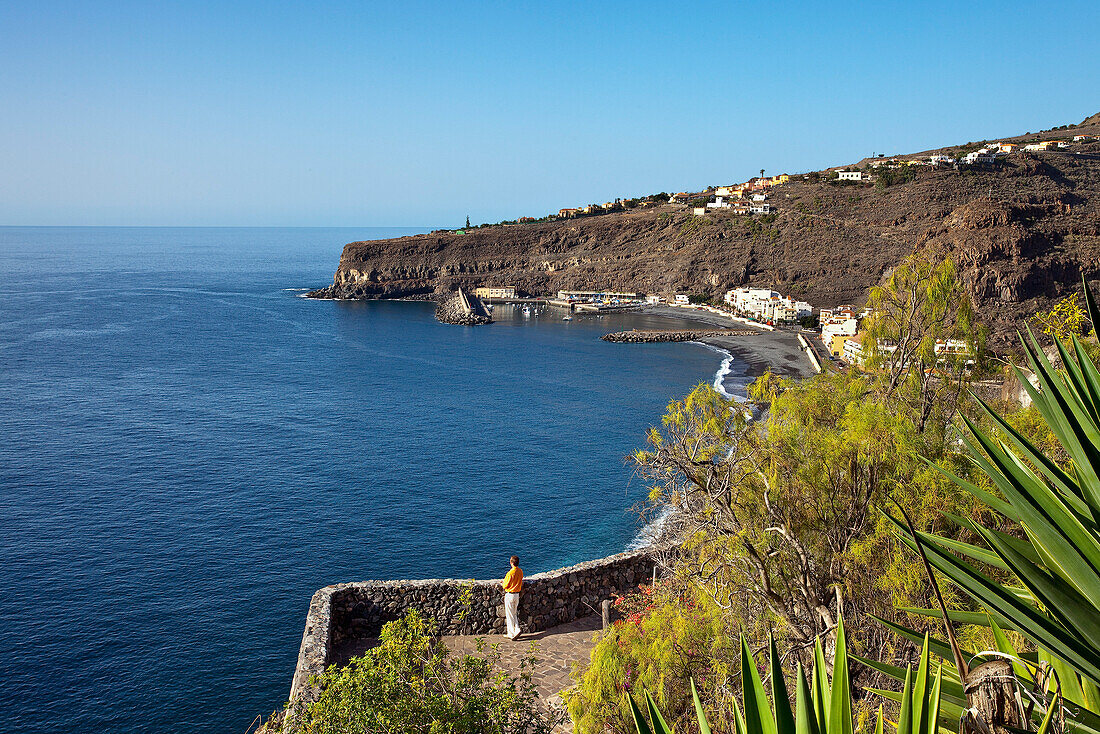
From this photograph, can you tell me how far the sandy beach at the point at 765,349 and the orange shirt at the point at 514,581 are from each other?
39.8 meters

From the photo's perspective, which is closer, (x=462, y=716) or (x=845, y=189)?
(x=462, y=716)

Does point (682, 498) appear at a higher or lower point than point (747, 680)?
lower

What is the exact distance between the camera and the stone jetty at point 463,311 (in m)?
85.0

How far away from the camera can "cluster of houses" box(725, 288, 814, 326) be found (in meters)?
79.1

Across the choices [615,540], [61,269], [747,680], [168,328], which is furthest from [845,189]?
[61,269]

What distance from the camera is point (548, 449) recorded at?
115 ft

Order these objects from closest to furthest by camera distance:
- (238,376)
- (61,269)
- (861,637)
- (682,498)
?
(861,637) → (682,498) → (238,376) → (61,269)

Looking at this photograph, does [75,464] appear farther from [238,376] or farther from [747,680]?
[747,680]

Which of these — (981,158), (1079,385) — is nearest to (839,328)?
(981,158)

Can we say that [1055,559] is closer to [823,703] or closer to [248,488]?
[823,703]

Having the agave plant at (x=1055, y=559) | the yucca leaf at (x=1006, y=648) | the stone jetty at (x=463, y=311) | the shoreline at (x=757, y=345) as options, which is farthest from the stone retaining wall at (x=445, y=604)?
the stone jetty at (x=463, y=311)

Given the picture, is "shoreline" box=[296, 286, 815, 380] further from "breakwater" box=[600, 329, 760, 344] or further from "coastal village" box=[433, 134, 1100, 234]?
"coastal village" box=[433, 134, 1100, 234]

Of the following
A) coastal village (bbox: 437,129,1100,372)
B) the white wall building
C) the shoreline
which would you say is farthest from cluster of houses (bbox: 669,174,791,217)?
the white wall building

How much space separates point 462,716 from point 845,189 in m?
111
